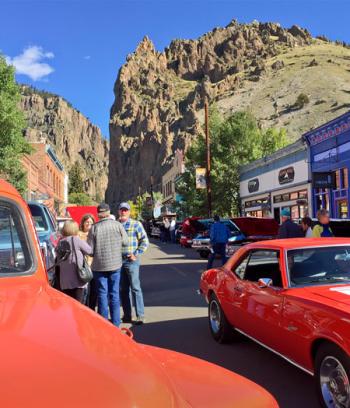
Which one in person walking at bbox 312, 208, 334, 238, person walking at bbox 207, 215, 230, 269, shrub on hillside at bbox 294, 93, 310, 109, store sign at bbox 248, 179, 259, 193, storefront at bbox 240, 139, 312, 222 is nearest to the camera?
person walking at bbox 312, 208, 334, 238

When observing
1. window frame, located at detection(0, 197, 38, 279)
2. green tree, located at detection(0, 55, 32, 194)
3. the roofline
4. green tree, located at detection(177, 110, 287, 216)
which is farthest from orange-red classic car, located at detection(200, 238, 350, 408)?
green tree, located at detection(177, 110, 287, 216)

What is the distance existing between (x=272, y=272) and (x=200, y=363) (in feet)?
10.9

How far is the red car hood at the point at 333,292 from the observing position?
4.26 m

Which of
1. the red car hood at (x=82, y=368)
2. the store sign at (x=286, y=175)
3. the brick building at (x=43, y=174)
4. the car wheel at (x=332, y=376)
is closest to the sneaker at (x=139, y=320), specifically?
the car wheel at (x=332, y=376)

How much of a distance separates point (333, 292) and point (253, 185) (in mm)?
31050

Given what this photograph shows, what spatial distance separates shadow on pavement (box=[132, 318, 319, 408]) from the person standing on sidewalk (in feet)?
1.29

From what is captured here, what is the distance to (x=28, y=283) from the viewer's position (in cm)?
302

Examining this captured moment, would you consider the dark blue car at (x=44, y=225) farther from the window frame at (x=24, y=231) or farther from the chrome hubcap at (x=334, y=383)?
the chrome hubcap at (x=334, y=383)

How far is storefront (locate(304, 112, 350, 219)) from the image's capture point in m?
22.7

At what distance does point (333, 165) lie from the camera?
23.8 m

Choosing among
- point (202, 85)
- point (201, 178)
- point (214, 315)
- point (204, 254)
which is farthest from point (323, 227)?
point (202, 85)

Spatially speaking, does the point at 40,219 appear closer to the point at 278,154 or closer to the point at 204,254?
the point at 204,254

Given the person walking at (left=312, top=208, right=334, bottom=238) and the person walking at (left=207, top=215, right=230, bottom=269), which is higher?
the person walking at (left=312, top=208, right=334, bottom=238)

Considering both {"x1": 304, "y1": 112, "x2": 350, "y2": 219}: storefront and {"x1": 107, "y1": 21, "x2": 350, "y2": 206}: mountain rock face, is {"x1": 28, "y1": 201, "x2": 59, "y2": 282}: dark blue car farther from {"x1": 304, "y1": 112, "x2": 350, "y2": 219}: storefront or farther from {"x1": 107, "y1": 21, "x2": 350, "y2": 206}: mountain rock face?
{"x1": 107, "y1": 21, "x2": 350, "y2": 206}: mountain rock face
